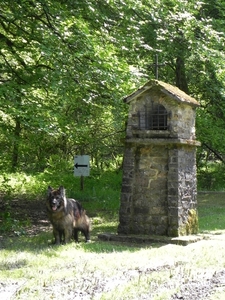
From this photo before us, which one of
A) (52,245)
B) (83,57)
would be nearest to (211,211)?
(83,57)

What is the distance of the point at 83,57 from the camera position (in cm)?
1475

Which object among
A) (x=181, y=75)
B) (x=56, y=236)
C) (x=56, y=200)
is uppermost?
(x=181, y=75)

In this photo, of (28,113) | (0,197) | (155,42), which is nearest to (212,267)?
(28,113)

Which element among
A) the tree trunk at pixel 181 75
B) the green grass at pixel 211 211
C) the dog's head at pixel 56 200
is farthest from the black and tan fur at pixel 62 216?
the tree trunk at pixel 181 75

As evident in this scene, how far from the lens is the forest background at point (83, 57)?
46.2ft

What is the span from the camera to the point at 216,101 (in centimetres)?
2258

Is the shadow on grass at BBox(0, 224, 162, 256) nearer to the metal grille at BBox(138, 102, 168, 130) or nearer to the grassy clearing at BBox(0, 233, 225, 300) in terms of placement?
the grassy clearing at BBox(0, 233, 225, 300)

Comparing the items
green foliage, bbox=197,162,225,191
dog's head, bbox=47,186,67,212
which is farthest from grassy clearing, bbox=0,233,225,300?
green foliage, bbox=197,162,225,191

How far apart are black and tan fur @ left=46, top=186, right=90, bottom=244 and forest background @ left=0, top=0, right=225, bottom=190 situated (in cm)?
174

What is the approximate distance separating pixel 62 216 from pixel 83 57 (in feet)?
15.3

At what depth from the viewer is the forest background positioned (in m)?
14.1

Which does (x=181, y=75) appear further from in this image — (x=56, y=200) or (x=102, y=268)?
(x=102, y=268)

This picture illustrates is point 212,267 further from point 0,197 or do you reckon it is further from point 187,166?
point 0,197

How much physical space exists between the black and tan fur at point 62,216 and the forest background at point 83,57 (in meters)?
1.74
